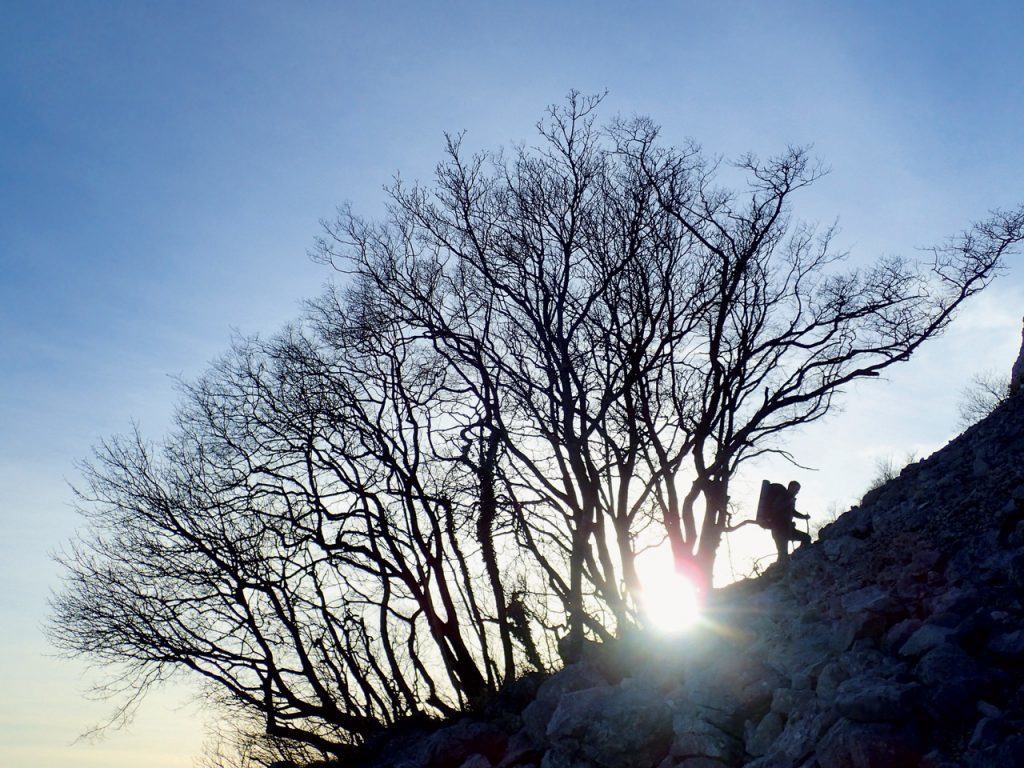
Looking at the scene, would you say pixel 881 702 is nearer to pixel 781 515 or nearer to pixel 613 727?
pixel 613 727

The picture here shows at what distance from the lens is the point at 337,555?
17.2m

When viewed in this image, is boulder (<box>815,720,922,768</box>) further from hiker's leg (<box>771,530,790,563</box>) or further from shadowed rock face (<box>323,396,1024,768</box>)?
hiker's leg (<box>771,530,790,563</box>)

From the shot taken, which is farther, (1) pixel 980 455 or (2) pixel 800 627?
(1) pixel 980 455

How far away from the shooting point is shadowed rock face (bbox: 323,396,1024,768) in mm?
6969

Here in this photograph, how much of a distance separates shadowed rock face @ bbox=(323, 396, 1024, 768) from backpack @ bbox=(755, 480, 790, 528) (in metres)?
0.96

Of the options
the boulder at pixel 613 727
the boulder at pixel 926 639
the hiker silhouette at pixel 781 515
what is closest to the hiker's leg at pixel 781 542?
the hiker silhouette at pixel 781 515

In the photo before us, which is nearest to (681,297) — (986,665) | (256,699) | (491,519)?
(491,519)

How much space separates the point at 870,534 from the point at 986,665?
14.2ft

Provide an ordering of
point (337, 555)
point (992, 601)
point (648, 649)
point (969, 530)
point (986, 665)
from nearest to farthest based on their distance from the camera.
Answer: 1. point (986, 665)
2. point (992, 601)
3. point (969, 530)
4. point (648, 649)
5. point (337, 555)

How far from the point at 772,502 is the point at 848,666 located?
18.9 feet

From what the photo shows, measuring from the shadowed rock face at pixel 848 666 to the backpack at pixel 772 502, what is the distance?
0.96 m

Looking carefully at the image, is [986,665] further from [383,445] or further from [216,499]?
[216,499]

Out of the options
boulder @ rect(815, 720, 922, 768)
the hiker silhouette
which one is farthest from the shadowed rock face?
the hiker silhouette

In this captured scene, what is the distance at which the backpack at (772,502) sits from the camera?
13.7 metres
